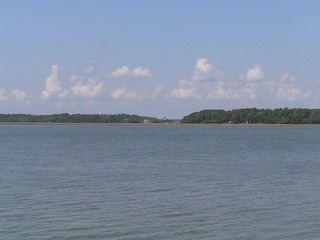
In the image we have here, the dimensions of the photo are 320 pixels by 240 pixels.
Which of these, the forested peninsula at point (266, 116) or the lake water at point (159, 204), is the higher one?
the forested peninsula at point (266, 116)

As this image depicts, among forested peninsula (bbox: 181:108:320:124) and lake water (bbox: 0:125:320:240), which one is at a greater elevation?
forested peninsula (bbox: 181:108:320:124)

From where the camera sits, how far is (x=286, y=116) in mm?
185000

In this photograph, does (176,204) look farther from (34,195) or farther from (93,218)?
(34,195)

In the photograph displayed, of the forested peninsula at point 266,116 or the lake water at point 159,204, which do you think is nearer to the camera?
the lake water at point 159,204

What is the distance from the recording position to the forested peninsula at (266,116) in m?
185

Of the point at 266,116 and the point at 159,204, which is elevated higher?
the point at 266,116

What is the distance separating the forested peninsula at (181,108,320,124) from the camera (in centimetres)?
18525

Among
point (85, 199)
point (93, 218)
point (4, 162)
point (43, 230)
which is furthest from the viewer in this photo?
point (4, 162)

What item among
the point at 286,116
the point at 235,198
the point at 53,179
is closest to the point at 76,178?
the point at 53,179

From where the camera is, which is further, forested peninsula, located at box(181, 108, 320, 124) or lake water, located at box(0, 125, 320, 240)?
forested peninsula, located at box(181, 108, 320, 124)

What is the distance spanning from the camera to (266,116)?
188750 mm

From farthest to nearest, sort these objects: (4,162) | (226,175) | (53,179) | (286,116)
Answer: (286,116)
(4,162)
(226,175)
(53,179)

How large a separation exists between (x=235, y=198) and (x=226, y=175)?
8.87m

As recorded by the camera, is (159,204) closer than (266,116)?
Yes
